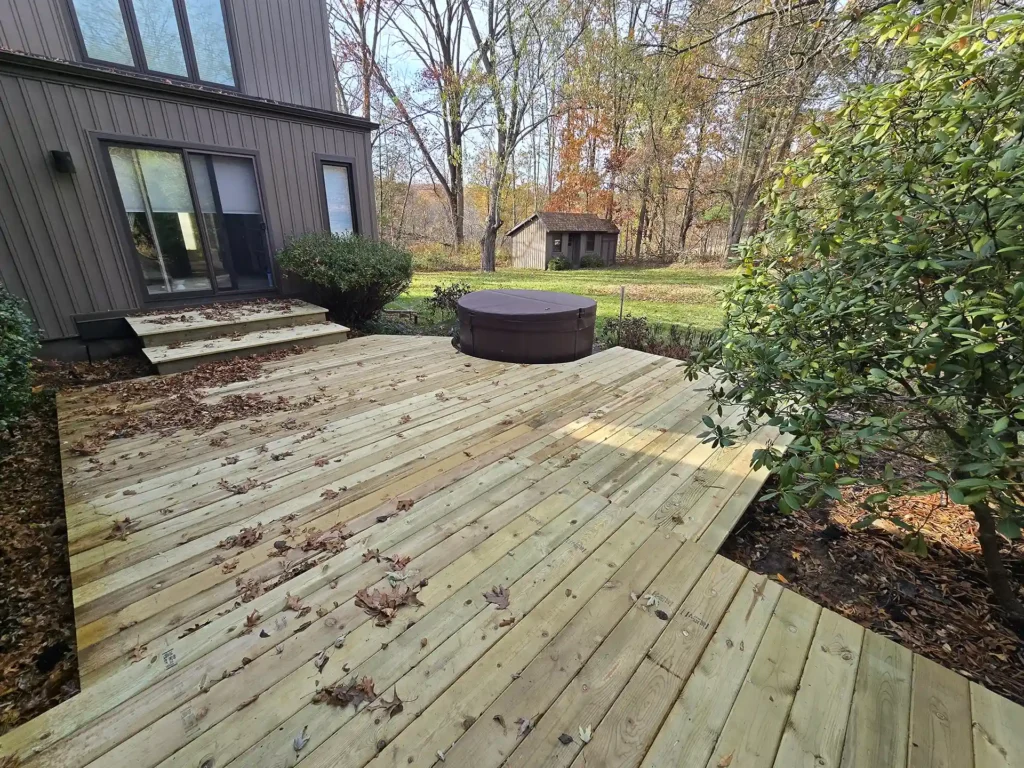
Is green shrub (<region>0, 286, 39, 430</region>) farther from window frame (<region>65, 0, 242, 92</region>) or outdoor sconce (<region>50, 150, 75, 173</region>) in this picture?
window frame (<region>65, 0, 242, 92</region>)

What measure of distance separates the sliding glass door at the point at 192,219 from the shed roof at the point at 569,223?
44.2 ft

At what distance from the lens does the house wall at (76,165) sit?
4.16 m

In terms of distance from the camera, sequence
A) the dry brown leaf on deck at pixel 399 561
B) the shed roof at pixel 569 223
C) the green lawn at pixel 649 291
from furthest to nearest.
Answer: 1. the shed roof at pixel 569 223
2. the green lawn at pixel 649 291
3. the dry brown leaf on deck at pixel 399 561

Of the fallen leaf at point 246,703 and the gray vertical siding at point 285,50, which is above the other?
the gray vertical siding at point 285,50

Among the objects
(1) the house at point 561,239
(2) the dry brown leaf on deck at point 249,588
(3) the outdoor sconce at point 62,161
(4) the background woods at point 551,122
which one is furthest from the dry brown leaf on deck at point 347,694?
(1) the house at point 561,239

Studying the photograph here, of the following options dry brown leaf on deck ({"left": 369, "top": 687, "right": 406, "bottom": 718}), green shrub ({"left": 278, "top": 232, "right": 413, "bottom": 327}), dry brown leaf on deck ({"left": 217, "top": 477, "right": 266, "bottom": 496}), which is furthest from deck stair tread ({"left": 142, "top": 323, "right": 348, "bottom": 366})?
dry brown leaf on deck ({"left": 369, "top": 687, "right": 406, "bottom": 718})

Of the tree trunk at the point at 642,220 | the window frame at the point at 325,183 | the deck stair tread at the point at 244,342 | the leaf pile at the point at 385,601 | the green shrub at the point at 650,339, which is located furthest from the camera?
the tree trunk at the point at 642,220

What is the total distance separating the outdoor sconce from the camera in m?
4.31

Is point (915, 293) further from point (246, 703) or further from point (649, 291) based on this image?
point (649, 291)

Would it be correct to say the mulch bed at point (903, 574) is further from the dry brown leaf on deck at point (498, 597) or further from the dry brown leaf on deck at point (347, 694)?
the dry brown leaf on deck at point (347, 694)

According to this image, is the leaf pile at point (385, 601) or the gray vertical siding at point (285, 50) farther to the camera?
the gray vertical siding at point (285, 50)

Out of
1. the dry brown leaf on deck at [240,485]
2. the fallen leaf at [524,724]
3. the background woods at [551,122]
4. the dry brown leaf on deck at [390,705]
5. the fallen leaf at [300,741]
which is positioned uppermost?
the background woods at [551,122]

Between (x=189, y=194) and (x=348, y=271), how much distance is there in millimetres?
2000

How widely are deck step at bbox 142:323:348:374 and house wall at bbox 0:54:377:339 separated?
44.4 inches
